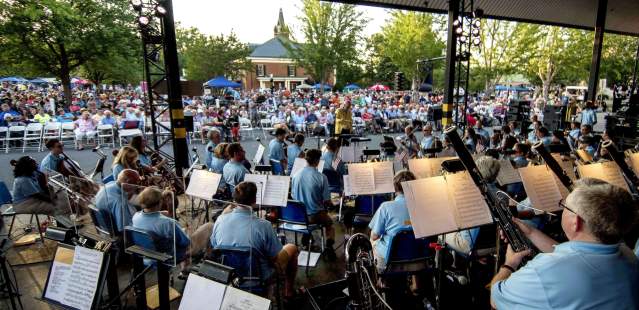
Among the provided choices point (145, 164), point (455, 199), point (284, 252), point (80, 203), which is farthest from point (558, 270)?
point (145, 164)

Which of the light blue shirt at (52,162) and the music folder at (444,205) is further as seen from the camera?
the light blue shirt at (52,162)

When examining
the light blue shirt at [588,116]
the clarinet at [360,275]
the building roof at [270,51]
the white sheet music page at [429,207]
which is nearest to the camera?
the clarinet at [360,275]

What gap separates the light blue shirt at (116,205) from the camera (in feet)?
12.5

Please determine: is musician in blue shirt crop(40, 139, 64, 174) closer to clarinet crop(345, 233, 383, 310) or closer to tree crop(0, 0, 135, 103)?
clarinet crop(345, 233, 383, 310)

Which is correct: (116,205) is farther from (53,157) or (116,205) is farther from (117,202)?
(53,157)

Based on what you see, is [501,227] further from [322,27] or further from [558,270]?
[322,27]

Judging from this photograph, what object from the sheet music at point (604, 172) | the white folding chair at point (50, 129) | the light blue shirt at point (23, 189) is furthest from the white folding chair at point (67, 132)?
the sheet music at point (604, 172)

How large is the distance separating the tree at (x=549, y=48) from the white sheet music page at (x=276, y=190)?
2963cm

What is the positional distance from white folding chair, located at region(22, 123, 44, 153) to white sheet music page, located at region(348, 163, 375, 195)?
12.8 m

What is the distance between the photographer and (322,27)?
109 ft

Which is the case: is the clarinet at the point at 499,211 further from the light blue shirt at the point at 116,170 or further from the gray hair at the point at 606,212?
the light blue shirt at the point at 116,170

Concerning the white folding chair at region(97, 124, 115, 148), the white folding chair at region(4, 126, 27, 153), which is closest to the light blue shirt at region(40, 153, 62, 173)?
the white folding chair at region(97, 124, 115, 148)

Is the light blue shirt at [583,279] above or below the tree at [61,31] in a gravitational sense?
below

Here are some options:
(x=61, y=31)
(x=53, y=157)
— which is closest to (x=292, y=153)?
(x=53, y=157)
